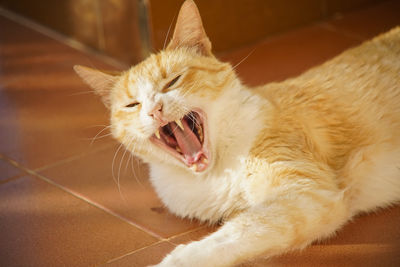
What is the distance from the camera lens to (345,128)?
259 centimetres

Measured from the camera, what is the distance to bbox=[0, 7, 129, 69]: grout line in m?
4.14

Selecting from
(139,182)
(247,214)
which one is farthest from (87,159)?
(247,214)

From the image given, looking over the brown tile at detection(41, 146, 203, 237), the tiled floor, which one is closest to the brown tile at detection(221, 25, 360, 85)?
the tiled floor

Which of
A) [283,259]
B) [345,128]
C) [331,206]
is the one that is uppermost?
[345,128]

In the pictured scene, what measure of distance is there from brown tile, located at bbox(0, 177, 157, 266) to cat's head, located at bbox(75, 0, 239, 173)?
1.16 feet

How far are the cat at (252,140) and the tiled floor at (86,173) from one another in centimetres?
12

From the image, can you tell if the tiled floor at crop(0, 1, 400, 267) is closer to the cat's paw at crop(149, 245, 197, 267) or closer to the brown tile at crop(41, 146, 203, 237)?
the brown tile at crop(41, 146, 203, 237)

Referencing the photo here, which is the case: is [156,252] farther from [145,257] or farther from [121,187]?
[121,187]

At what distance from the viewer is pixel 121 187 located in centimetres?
296

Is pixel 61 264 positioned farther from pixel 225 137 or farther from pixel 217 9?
pixel 217 9

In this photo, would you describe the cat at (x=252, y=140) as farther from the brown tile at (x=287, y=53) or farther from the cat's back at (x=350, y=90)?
the brown tile at (x=287, y=53)

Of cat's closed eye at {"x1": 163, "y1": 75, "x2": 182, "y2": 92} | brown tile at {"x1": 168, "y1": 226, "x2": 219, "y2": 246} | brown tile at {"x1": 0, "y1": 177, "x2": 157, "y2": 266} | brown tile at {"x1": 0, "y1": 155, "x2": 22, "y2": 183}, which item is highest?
cat's closed eye at {"x1": 163, "y1": 75, "x2": 182, "y2": 92}

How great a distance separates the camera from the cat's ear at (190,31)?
247cm

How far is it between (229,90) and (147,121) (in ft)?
1.19
